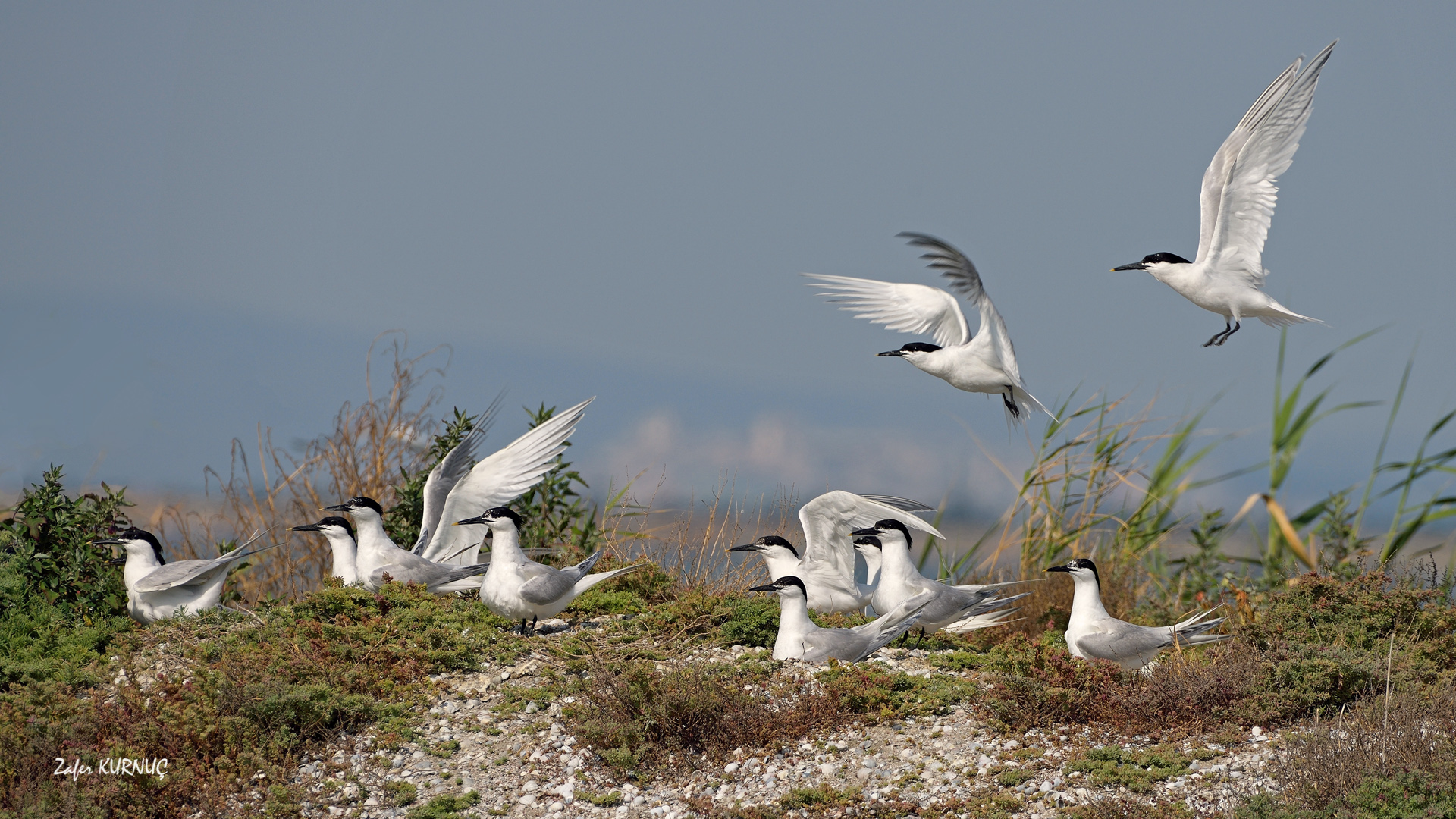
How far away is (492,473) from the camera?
359 inches

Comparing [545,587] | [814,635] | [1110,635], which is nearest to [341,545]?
[545,587]

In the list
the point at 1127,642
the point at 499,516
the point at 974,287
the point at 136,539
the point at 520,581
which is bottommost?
the point at 1127,642

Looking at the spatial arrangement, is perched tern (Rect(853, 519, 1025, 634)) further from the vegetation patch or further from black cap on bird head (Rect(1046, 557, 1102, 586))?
the vegetation patch

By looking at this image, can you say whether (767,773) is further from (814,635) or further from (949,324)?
(949,324)

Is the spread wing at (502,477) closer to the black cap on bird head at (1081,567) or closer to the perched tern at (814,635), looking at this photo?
the perched tern at (814,635)

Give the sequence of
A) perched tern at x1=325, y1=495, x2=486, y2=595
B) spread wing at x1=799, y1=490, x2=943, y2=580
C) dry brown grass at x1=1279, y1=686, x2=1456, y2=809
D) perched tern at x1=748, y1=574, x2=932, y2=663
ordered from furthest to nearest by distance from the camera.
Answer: spread wing at x1=799, y1=490, x2=943, y2=580
perched tern at x1=325, y1=495, x2=486, y2=595
perched tern at x1=748, y1=574, x2=932, y2=663
dry brown grass at x1=1279, y1=686, x2=1456, y2=809

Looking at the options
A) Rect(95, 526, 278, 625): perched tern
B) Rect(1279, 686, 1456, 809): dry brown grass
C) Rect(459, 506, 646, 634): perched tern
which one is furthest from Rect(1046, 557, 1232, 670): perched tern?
Rect(95, 526, 278, 625): perched tern

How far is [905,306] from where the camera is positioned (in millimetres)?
8617

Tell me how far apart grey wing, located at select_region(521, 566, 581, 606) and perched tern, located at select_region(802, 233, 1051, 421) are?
110 inches

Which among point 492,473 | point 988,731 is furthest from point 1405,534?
point 492,473

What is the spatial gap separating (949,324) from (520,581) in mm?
3561

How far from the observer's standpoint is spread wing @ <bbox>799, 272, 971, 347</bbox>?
8414 millimetres

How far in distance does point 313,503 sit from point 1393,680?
9501 millimetres

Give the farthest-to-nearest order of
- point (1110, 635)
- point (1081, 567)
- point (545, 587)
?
point (1081, 567) < point (545, 587) < point (1110, 635)
